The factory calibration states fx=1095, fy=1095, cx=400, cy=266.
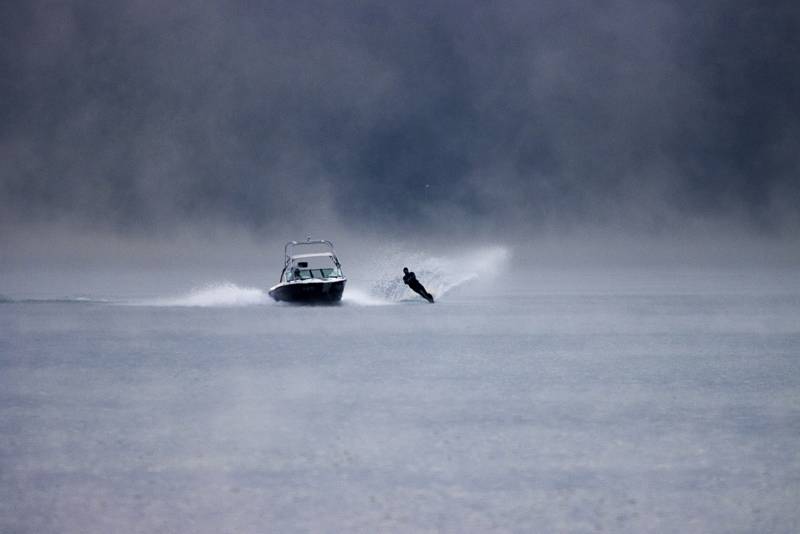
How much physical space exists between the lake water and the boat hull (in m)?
11.3

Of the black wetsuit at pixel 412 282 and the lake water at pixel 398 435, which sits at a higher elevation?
the black wetsuit at pixel 412 282

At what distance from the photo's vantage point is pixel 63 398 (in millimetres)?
29250

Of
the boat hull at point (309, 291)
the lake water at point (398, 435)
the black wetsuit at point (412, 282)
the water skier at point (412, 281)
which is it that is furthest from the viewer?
the black wetsuit at point (412, 282)

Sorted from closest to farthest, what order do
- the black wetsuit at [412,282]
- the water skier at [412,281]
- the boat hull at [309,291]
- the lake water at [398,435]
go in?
the lake water at [398,435], the boat hull at [309,291], the water skier at [412,281], the black wetsuit at [412,282]

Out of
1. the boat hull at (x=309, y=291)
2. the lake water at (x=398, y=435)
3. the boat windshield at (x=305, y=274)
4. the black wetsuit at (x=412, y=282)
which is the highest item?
the black wetsuit at (x=412, y=282)

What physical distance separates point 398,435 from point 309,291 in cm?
3996

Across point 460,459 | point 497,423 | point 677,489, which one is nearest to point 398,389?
point 497,423

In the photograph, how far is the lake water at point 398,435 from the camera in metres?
15.6

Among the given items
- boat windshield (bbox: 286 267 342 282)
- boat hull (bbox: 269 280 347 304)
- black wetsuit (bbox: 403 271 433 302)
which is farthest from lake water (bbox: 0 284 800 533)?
black wetsuit (bbox: 403 271 433 302)

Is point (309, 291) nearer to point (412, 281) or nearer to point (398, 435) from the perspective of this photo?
point (412, 281)

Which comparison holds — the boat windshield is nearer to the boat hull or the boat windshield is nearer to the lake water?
the boat hull

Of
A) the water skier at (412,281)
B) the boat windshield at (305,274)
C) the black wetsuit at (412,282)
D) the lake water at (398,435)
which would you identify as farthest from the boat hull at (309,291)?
the lake water at (398,435)

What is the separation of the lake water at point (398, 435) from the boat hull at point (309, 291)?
11335 millimetres

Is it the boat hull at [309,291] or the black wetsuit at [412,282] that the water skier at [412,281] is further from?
the boat hull at [309,291]
